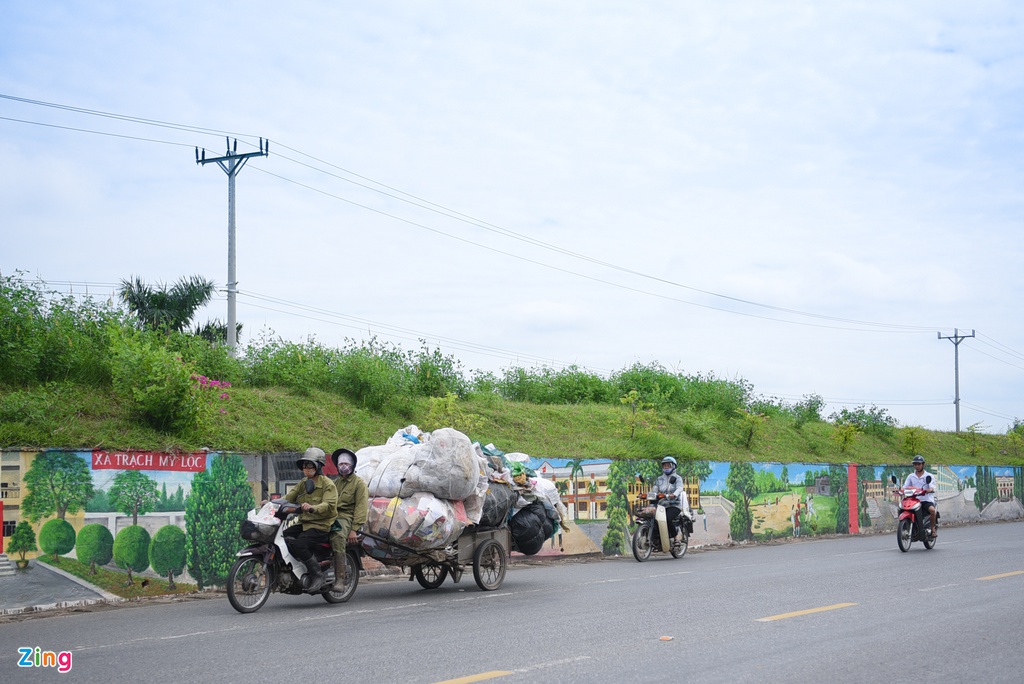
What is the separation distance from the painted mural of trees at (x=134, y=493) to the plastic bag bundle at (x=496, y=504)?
4905 millimetres

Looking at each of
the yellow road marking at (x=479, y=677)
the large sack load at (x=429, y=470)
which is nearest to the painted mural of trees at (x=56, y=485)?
the large sack load at (x=429, y=470)

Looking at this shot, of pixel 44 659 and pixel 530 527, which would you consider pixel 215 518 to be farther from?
pixel 44 659

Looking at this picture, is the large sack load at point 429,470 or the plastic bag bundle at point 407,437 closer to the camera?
the large sack load at point 429,470

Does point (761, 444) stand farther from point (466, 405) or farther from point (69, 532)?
point (69, 532)

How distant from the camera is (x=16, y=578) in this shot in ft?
39.8

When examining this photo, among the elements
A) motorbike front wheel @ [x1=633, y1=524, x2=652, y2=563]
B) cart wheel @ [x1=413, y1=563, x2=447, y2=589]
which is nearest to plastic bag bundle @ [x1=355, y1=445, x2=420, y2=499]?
cart wheel @ [x1=413, y1=563, x2=447, y2=589]

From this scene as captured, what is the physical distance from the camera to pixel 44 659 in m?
8.34

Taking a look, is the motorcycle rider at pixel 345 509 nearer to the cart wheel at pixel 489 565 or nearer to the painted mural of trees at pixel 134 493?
the cart wheel at pixel 489 565

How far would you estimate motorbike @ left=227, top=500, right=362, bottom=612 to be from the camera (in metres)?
11.0

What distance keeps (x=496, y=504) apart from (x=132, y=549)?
5.22 meters

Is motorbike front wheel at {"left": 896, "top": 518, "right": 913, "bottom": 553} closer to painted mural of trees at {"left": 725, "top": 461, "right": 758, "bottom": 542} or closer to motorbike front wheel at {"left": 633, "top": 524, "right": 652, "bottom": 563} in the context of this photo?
motorbike front wheel at {"left": 633, "top": 524, "right": 652, "bottom": 563}

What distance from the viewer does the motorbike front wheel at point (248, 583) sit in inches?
432

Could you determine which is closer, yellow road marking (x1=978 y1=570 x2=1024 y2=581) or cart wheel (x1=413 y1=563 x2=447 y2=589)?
cart wheel (x1=413 y1=563 x2=447 y2=589)

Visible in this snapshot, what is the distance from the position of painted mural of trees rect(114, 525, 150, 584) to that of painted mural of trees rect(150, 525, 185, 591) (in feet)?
0.38
